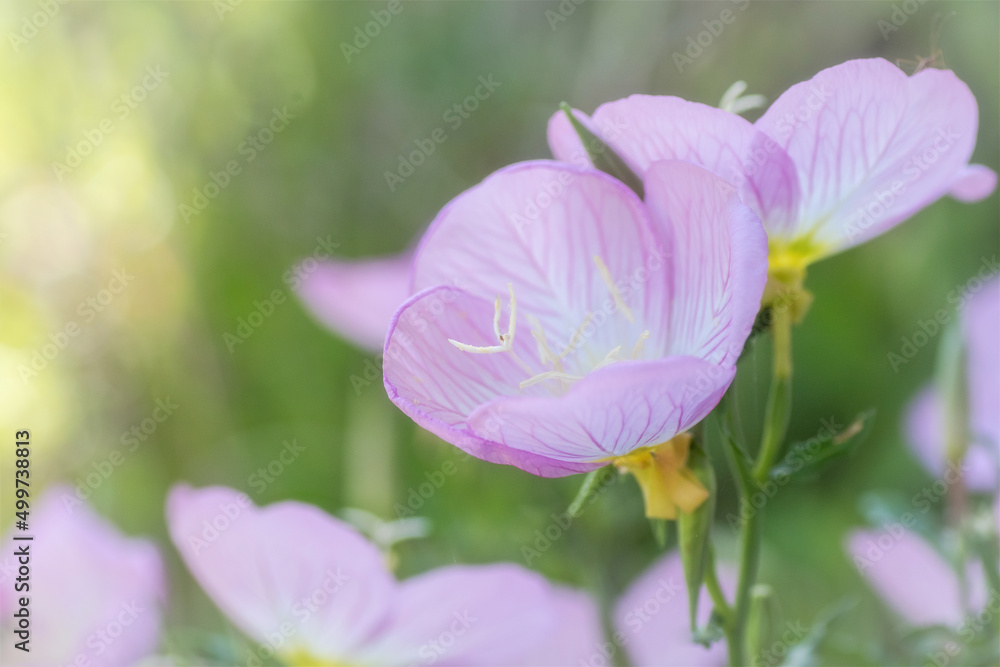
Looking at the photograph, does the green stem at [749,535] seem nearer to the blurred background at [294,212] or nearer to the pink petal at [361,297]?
the pink petal at [361,297]

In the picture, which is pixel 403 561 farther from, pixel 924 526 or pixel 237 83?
pixel 237 83

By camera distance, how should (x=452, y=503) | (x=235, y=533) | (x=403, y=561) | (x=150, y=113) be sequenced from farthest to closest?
(x=150, y=113)
(x=452, y=503)
(x=403, y=561)
(x=235, y=533)

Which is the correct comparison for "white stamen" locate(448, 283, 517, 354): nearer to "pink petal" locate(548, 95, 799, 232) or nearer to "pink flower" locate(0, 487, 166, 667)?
"pink petal" locate(548, 95, 799, 232)

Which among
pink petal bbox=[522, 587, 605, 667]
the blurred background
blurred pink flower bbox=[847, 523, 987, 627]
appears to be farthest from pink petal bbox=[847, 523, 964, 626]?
the blurred background

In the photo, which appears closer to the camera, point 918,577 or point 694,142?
point 694,142

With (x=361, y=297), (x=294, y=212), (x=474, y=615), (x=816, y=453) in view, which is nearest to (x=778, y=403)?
(x=816, y=453)

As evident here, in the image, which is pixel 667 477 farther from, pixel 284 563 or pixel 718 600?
pixel 284 563

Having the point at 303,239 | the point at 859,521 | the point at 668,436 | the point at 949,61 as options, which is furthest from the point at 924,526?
the point at 303,239
